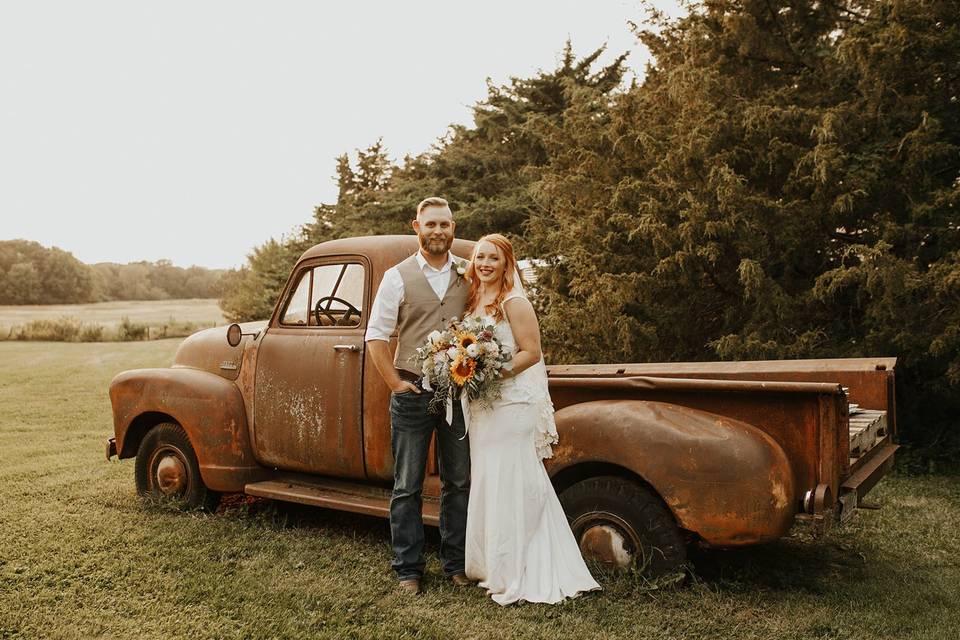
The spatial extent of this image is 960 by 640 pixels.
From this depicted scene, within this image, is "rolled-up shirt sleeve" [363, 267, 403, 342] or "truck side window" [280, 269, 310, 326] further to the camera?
"truck side window" [280, 269, 310, 326]

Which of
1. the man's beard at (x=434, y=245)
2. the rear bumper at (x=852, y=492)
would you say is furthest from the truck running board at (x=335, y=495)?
the rear bumper at (x=852, y=492)

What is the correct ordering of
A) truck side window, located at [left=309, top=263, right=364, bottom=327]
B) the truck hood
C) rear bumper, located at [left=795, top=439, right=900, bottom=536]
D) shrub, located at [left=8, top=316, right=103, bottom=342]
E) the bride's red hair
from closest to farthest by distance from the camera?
rear bumper, located at [left=795, top=439, right=900, bottom=536] → the bride's red hair → truck side window, located at [left=309, top=263, right=364, bottom=327] → the truck hood → shrub, located at [left=8, top=316, right=103, bottom=342]

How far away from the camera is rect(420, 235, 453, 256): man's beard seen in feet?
13.7

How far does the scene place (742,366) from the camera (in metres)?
4.96

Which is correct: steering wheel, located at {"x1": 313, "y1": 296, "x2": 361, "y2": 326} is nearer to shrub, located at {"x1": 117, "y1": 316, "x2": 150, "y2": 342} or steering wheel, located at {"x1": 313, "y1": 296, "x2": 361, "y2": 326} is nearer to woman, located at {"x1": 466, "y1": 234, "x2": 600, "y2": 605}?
woman, located at {"x1": 466, "y1": 234, "x2": 600, "y2": 605}

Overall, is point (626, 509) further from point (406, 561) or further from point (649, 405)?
point (406, 561)

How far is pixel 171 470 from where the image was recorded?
571cm

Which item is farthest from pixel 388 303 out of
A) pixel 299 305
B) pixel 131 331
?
pixel 131 331

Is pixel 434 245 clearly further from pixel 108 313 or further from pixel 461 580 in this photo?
pixel 108 313

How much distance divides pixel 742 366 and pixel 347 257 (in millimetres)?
2493

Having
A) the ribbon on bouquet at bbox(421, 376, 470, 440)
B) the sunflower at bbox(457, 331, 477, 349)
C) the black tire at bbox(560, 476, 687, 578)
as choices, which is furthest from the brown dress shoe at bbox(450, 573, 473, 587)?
the sunflower at bbox(457, 331, 477, 349)

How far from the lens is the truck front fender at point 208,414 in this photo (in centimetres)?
535

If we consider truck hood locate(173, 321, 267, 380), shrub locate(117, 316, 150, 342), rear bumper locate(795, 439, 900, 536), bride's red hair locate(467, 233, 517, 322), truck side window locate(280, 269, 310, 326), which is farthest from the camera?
shrub locate(117, 316, 150, 342)

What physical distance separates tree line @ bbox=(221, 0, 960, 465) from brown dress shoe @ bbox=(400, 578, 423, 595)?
4.02 meters
